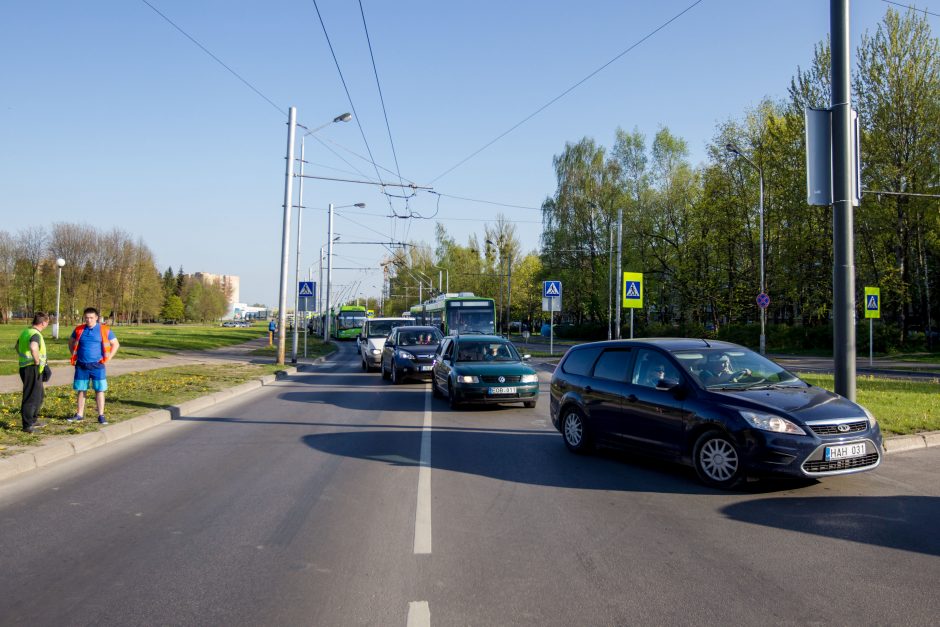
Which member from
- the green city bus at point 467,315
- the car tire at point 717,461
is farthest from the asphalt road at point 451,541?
the green city bus at point 467,315

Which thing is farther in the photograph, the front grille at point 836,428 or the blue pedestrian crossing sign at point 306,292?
the blue pedestrian crossing sign at point 306,292

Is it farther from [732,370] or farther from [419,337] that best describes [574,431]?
[419,337]

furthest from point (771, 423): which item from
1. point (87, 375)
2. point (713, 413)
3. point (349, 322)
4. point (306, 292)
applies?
point (349, 322)

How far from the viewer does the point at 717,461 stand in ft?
22.9

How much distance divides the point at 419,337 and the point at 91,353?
11.5 meters

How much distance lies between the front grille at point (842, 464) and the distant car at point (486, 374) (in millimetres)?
7273

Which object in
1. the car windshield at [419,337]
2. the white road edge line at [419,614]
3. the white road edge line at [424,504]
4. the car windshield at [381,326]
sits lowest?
the white road edge line at [419,614]

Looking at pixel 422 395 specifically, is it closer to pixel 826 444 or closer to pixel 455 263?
pixel 826 444

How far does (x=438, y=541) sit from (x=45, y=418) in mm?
8293

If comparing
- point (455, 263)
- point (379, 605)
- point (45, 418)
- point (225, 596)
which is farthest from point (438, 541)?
point (455, 263)

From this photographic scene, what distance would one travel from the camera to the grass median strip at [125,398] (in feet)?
31.3

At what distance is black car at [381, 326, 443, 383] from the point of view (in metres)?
19.0

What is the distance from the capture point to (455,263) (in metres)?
84.0

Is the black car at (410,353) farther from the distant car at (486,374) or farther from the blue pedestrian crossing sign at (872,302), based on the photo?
the blue pedestrian crossing sign at (872,302)
